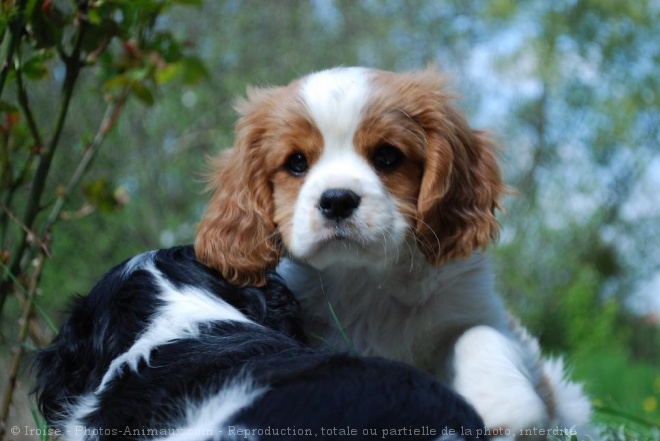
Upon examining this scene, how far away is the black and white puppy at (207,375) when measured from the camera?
1855 millimetres

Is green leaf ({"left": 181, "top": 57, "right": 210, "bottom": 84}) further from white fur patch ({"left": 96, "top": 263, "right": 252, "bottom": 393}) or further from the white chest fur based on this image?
white fur patch ({"left": 96, "top": 263, "right": 252, "bottom": 393})

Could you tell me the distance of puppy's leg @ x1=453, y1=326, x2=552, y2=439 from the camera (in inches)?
98.3

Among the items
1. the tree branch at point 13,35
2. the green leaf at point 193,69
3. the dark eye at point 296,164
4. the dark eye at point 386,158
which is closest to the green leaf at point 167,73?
the green leaf at point 193,69

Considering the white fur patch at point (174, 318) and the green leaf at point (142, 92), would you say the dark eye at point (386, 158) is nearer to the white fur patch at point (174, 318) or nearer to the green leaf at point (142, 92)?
the white fur patch at point (174, 318)

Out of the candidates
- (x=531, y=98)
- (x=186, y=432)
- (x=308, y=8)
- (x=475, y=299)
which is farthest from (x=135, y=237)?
(x=186, y=432)

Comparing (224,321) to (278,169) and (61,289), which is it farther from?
(61,289)

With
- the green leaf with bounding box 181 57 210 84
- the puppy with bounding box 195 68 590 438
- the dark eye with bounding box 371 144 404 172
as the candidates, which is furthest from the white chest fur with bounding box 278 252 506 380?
the green leaf with bounding box 181 57 210 84

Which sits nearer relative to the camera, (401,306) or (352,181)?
(352,181)

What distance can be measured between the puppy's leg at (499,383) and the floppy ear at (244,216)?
0.74m

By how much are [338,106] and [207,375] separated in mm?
1227

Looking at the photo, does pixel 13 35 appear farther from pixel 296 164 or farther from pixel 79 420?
pixel 79 420

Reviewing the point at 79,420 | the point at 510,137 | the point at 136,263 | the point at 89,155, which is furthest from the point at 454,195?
the point at 510,137

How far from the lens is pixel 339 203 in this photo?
2.76 m

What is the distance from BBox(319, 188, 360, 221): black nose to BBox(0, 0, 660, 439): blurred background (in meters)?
4.03
